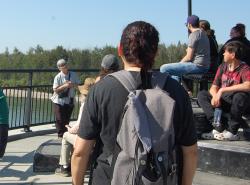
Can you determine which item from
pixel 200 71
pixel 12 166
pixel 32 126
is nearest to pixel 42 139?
pixel 32 126

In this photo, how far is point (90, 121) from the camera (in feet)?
9.09

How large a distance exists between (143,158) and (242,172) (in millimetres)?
2967

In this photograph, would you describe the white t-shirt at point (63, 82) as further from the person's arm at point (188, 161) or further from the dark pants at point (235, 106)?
the person's arm at point (188, 161)

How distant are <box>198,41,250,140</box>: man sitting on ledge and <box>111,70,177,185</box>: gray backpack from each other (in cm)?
316

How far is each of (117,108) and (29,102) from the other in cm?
809

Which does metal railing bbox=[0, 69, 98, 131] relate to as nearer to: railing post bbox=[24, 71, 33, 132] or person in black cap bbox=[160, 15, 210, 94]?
railing post bbox=[24, 71, 33, 132]

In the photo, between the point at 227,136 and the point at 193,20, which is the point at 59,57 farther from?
the point at 227,136

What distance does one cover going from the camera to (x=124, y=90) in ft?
8.88

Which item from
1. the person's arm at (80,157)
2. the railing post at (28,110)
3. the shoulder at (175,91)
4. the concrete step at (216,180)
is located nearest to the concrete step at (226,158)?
the concrete step at (216,180)

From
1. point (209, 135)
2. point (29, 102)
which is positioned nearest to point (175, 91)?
point (209, 135)

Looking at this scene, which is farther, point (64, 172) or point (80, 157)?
point (64, 172)

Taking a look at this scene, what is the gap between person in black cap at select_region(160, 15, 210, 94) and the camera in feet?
24.3

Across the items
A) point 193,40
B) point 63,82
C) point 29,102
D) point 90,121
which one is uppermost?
point 193,40

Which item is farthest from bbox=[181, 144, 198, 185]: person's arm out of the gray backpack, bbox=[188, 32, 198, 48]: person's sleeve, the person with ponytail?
bbox=[188, 32, 198, 48]: person's sleeve
